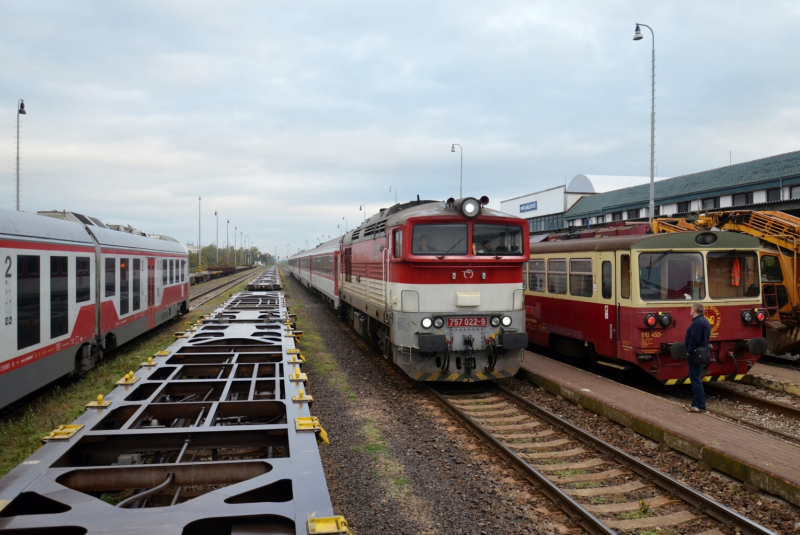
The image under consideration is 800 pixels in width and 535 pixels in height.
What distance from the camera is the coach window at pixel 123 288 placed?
1189 cm

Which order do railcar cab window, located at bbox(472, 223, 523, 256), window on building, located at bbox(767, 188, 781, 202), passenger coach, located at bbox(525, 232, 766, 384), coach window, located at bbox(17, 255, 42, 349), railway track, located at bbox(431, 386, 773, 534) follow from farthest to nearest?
window on building, located at bbox(767, 188, 781, 202) < railcar cab window, located at bbox(472, 223, 523, 256) < passenger coach, located at bbox(525, 232, 766, 384) < coach window, located at bbox(17, 255, 42, 349) < railway track, located at bbox(431, 386, 773, 534)

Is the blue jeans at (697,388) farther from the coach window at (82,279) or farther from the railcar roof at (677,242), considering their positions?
the coach window at (82,279)

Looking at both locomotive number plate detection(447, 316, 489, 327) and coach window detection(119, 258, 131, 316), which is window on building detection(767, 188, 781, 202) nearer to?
locomotive number plate detection(447, 316, 489, 327)

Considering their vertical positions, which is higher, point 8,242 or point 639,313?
point 8,242

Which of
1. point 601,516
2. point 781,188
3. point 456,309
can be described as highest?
point 781,188

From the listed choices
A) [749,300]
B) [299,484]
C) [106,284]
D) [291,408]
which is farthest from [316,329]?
[299,484]

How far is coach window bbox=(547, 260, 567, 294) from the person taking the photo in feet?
38.1

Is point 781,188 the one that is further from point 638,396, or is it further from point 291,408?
point 291,408

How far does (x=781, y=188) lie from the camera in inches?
1058

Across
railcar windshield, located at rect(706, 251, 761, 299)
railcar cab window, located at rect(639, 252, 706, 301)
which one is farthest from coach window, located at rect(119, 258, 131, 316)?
railcar windshield, located at rect(706, 251, 761, 299)

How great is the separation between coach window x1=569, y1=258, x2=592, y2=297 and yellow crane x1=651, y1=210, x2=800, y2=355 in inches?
107

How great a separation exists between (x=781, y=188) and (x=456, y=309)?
1029 inches

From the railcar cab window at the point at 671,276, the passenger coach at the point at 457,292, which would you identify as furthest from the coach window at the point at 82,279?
the railcar cab window at the point at 671,276

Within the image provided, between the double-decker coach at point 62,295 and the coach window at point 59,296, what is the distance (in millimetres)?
16
